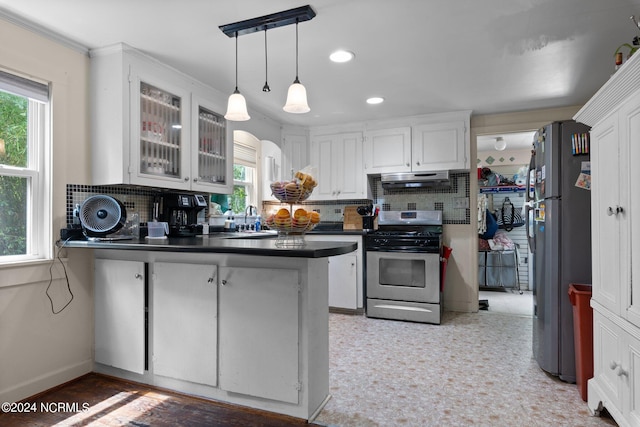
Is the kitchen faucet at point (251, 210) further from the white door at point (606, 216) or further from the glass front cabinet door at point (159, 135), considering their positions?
the white door at point (606, 216)

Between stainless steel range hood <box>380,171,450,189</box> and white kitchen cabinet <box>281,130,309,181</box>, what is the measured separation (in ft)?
3.31

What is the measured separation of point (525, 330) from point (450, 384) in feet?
5.37

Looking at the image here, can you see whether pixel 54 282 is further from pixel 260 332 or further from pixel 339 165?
pixel 339 165

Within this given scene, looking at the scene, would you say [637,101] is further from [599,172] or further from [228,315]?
[228,315]

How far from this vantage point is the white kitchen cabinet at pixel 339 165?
180 inches

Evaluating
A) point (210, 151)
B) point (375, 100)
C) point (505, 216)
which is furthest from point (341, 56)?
point (505, 216)

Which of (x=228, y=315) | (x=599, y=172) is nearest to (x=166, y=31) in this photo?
(x=228, y=315)

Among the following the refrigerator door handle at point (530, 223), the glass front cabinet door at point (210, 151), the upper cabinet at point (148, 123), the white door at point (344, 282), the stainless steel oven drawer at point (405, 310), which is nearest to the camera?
the upper cabinet at point (148, 123)

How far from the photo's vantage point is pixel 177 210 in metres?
3.21

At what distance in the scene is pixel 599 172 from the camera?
1.99 meters

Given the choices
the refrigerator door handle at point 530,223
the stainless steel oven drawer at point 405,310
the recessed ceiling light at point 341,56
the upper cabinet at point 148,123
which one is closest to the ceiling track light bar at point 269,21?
the recessed ceiling light at point 341,56

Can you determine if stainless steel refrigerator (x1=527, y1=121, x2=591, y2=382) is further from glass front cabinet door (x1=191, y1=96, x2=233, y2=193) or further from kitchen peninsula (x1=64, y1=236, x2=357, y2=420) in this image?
glass front cabinet door (x1=191, y1=96, x2=233, y2=193)

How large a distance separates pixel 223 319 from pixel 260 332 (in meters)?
0.24

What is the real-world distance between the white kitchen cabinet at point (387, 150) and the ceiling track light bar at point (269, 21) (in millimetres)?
2386
